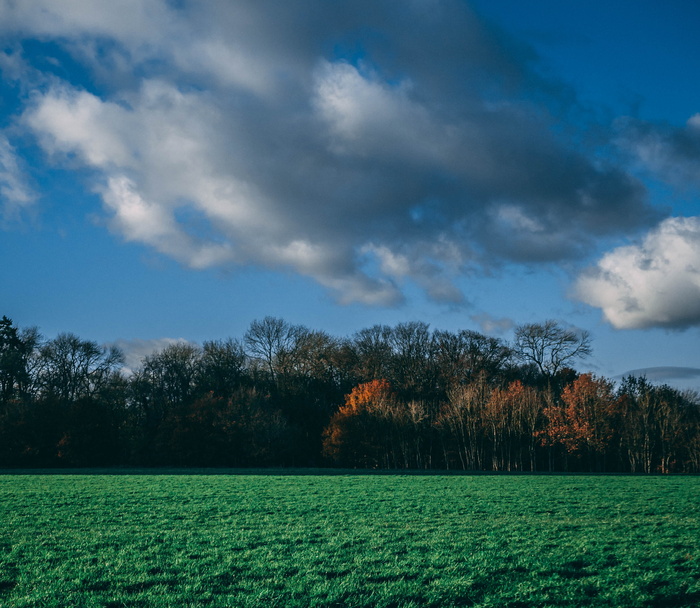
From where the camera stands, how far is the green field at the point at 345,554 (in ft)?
27.3

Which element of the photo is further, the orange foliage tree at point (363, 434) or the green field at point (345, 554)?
the orange foliage tree at point (363, 434)

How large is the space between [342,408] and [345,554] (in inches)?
2078

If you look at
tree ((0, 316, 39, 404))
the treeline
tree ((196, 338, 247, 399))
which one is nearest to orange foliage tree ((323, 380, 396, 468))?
the treeline

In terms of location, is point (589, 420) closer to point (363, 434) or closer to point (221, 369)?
point (363, 434)

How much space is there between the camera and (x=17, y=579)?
899 centimetres

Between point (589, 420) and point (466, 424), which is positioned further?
point (466, 424)

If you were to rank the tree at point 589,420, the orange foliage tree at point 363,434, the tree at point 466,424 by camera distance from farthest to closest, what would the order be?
the orange foliage tree at point 363,434 → the tree at point 466,424 → the tree at point 589,420

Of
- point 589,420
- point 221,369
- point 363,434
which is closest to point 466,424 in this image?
point 363,434

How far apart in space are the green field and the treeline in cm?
3729

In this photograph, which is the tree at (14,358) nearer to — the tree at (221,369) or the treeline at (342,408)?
the treeline at (342,408)

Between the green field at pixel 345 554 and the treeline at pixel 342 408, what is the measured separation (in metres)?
37.3

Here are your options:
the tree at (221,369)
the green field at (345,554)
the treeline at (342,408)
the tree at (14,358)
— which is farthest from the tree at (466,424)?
the tree at (14,358)

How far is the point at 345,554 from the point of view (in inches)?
438

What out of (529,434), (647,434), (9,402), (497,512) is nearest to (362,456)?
(529,434)
